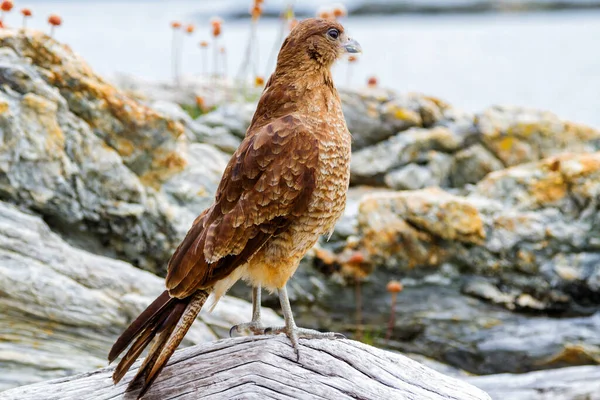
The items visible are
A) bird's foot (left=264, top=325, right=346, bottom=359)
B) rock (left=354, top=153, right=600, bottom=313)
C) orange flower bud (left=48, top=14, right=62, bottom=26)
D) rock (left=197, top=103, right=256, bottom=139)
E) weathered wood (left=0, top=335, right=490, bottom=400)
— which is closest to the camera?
weathered wood (left=0, top=335, right=490, bottom=400)

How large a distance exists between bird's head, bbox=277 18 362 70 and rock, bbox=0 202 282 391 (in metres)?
1.29

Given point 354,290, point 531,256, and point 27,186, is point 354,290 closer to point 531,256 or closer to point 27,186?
point 531,256

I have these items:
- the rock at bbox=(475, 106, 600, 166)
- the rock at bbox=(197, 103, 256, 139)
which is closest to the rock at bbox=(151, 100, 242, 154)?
the rock at bbox=(197, 103, 256, 139)

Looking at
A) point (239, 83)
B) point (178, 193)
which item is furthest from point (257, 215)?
point (239, 83)

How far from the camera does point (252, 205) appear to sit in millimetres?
2260

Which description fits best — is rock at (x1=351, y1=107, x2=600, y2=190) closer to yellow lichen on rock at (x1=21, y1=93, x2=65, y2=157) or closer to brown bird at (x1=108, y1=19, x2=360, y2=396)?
yellow lichen on rock at (x1=21, y1=93, x2=65, y2=157)

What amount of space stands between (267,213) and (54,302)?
121cm

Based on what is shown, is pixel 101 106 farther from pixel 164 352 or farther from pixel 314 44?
pixel 164 352

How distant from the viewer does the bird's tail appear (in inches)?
87.0

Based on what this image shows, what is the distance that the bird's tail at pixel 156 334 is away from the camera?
7.25ft

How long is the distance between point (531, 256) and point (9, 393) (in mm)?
2610

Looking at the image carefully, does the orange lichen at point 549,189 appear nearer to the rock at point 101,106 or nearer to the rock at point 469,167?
the rock at point 469,167

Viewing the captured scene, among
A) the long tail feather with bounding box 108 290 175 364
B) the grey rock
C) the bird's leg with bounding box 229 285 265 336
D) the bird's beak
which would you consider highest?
the bird's beak

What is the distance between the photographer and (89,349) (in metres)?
3.14
